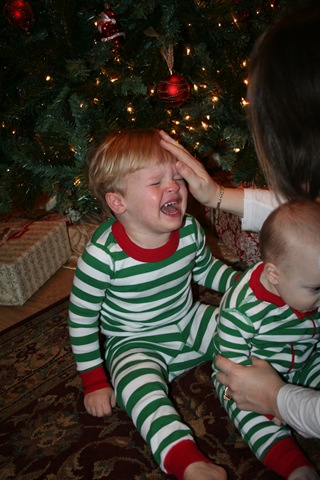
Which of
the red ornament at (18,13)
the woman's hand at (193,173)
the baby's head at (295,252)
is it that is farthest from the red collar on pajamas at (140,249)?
the red ornament at (18,13)

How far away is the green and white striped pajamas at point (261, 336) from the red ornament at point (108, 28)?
2.77ft

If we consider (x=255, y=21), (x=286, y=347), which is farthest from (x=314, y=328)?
(x=255, y=21)

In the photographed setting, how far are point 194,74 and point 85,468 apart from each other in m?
1.26

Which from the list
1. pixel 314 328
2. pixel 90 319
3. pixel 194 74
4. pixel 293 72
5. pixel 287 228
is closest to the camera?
pixel 293 72

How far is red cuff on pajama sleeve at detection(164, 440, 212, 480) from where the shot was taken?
2.54ft

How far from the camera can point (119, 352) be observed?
1.03 m

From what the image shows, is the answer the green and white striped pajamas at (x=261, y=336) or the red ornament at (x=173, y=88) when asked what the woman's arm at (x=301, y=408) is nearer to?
the green and white striped pajamas at (x=261, y=336)

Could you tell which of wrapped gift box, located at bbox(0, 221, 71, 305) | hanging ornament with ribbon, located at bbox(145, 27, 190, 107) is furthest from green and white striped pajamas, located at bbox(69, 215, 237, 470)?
wrapped gift box, located at bbox(0, 221, 71, 305)

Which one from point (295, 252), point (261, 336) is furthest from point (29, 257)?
point (295, 252)

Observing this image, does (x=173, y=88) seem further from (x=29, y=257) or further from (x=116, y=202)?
(x=29, y=257)

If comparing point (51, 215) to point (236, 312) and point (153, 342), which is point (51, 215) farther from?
point (236, 312)

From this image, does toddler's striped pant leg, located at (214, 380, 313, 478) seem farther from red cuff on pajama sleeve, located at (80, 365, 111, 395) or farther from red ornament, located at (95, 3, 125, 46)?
red ornament, located at (95, 3, 125, 46)

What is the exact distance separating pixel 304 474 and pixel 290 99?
66cm

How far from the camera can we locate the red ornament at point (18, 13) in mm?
1124
